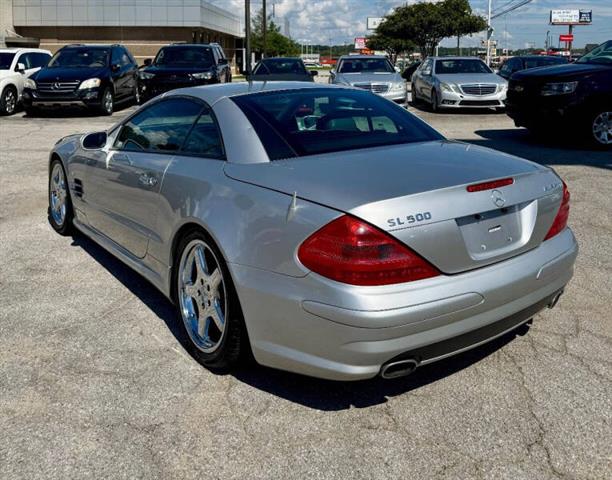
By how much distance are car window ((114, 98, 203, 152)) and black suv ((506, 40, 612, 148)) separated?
26.0 feet

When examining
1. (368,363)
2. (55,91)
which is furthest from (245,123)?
(55,91)

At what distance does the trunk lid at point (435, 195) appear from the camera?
8.89 ft

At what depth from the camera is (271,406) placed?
3121 millimetres

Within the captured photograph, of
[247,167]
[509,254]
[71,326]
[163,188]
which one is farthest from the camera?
[71,326]

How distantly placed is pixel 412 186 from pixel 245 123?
1.09m

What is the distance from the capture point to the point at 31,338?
3873 millimetres

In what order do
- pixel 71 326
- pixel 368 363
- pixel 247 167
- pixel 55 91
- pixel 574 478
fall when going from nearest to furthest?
1. pixel 574 478
2. pixel 368 363
3. pixel 247 167
4. pixel 71 326
5. pixel 55 91

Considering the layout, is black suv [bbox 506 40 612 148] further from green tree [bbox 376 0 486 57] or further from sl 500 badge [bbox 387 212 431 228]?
green tree [bbox 376 0 486 57]

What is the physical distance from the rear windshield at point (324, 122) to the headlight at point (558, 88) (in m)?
7.12

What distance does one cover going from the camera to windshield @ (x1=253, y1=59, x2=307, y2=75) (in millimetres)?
19547

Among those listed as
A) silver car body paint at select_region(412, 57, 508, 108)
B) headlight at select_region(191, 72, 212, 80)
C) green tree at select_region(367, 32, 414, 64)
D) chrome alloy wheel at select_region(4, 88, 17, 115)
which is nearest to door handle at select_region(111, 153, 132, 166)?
headlight at select_region(191, 72, 212, 80)

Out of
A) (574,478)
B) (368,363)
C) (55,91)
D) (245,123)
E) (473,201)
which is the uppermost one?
(55,91)

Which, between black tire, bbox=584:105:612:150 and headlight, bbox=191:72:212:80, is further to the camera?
headlight, bbox=191:72:212:80

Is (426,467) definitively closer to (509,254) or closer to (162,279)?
(509,254)
